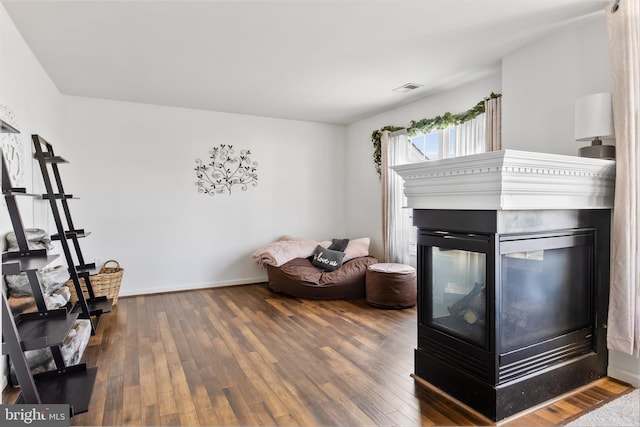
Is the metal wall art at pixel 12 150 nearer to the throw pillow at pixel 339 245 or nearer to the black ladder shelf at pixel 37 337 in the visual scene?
the black ladder shelf at pixel 37 337

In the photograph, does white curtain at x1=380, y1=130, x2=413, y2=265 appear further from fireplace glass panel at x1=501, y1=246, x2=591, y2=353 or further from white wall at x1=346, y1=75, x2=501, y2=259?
fireplace glass panel at x1=501, y1=246, x2=591, y2=353

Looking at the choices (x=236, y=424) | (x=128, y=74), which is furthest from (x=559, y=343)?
(x=128, y=74)

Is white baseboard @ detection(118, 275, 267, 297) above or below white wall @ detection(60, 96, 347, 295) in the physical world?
below

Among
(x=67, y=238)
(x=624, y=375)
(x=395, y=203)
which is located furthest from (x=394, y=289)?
(x=67, y=238)

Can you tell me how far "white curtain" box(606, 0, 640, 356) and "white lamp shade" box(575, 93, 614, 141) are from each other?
0.05 m

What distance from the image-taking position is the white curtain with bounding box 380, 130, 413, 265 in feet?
15.8

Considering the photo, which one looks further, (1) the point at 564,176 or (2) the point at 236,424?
(1) the point at 564,176

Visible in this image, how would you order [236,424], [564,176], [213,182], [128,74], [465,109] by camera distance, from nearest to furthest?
[236,424], [564,176], [128,74], [465,109], [213,182]

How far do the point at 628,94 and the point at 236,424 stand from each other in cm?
293

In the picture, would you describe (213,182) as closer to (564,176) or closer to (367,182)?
(367,182)

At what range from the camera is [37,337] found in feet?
6.30

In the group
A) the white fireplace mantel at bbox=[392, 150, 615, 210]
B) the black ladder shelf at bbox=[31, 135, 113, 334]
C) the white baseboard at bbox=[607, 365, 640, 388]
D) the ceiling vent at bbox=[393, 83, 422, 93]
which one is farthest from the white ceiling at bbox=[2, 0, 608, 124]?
the white baseboard at bbox=[607, 365, 640, 388]

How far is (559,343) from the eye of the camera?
2.17 m

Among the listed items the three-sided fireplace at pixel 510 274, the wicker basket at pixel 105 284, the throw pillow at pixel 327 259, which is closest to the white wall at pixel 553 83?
the three-sided fireplace at pixel 510 274
